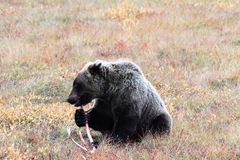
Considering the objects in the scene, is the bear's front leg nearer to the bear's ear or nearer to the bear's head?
the bear's head

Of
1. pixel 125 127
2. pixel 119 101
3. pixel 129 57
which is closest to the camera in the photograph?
pixel 125 127

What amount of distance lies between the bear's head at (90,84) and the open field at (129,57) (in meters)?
0.68

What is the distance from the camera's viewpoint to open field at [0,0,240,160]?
7.57 metres

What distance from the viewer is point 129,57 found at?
14039 mm

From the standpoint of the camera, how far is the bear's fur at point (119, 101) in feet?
24.3

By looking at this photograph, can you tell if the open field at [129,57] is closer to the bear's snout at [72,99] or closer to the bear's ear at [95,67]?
the bear's snout at [72,99]

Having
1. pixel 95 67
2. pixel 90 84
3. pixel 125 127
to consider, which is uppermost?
pixel 95 67

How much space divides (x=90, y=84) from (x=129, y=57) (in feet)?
21.5

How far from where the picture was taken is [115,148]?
24.0ft

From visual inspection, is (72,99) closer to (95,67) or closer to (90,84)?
(90,84)

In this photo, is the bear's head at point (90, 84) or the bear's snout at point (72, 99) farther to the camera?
the bear's head at point (90, 84)

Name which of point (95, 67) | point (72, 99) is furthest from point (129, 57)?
point (72, 99)

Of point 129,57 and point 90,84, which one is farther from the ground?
point 90,84

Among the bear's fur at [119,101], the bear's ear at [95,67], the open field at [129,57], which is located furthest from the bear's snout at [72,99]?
the open field at [129,57]
